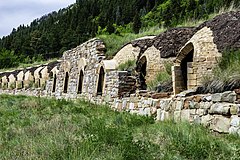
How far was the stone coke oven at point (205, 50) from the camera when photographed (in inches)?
309

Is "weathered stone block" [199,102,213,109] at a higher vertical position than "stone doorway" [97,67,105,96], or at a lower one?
lower

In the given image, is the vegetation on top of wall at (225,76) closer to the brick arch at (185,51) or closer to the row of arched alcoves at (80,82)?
the brick arch at (185,51)

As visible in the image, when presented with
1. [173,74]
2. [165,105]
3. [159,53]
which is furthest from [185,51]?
[159,53]

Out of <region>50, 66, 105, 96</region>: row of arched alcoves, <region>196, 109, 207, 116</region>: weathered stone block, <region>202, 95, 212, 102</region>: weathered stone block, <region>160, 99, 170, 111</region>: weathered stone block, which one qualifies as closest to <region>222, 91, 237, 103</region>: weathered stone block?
<region>202, 95, 212, 102</region>: weathered stone block

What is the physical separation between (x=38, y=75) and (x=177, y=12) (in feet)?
74.2

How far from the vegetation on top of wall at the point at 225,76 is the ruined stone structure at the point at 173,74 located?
207 millimetres

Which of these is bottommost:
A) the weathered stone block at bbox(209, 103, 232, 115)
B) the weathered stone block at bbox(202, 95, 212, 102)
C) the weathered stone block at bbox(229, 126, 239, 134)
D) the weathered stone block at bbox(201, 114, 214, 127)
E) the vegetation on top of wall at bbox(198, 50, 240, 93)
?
the weathered stone block at bbox(229, 126, 239, 134)

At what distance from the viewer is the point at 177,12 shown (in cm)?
4328

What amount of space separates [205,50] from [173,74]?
1.23 m

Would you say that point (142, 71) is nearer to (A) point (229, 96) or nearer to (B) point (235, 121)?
(A) point (229, 96)

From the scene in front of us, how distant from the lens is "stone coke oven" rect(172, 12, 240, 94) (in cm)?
786

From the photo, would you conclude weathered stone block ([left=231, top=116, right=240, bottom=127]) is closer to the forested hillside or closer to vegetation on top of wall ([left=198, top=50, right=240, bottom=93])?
vegetation on top of wall ([left=198, top=50, right=240, bottom=93])

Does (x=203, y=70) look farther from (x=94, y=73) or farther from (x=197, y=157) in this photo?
(x=94, y=73)

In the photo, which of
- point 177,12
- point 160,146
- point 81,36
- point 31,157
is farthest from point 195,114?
point 81,36
